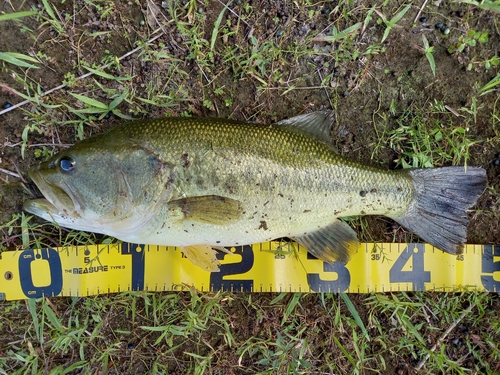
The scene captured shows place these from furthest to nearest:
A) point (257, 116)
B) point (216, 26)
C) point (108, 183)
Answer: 1. point (257, 116)
2. point (216, 26)
3. point (108, 183)

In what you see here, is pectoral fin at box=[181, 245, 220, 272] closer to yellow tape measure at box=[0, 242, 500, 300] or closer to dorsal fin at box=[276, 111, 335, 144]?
yellow tape measure at box=[0, 242, 500, 300]

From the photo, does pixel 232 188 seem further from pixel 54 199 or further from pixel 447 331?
pixel 447 331

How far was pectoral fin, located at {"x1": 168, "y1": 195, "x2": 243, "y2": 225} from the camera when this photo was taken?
8.84ft

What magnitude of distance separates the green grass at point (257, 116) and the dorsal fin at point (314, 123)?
0.99 feet

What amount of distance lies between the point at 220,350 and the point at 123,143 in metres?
2.03

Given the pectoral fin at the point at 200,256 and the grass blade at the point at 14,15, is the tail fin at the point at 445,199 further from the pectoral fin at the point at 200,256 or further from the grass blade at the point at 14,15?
the grass blade at the point at 14,15

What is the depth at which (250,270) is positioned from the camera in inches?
128

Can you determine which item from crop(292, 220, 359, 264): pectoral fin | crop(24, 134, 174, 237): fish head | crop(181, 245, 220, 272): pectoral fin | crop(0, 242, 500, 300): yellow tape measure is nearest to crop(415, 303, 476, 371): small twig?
crop(0, 242, 500, 300): yellow tape measure

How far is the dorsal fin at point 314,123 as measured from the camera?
10.2 ft

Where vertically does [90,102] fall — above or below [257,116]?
above

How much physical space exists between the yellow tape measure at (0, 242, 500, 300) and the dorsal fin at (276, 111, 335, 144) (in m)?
1.03

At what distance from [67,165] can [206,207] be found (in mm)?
1086

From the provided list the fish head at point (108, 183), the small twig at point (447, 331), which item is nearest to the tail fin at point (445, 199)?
the small twig at point (447, 331)

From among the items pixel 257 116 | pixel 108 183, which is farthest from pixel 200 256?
pixel 257 116
